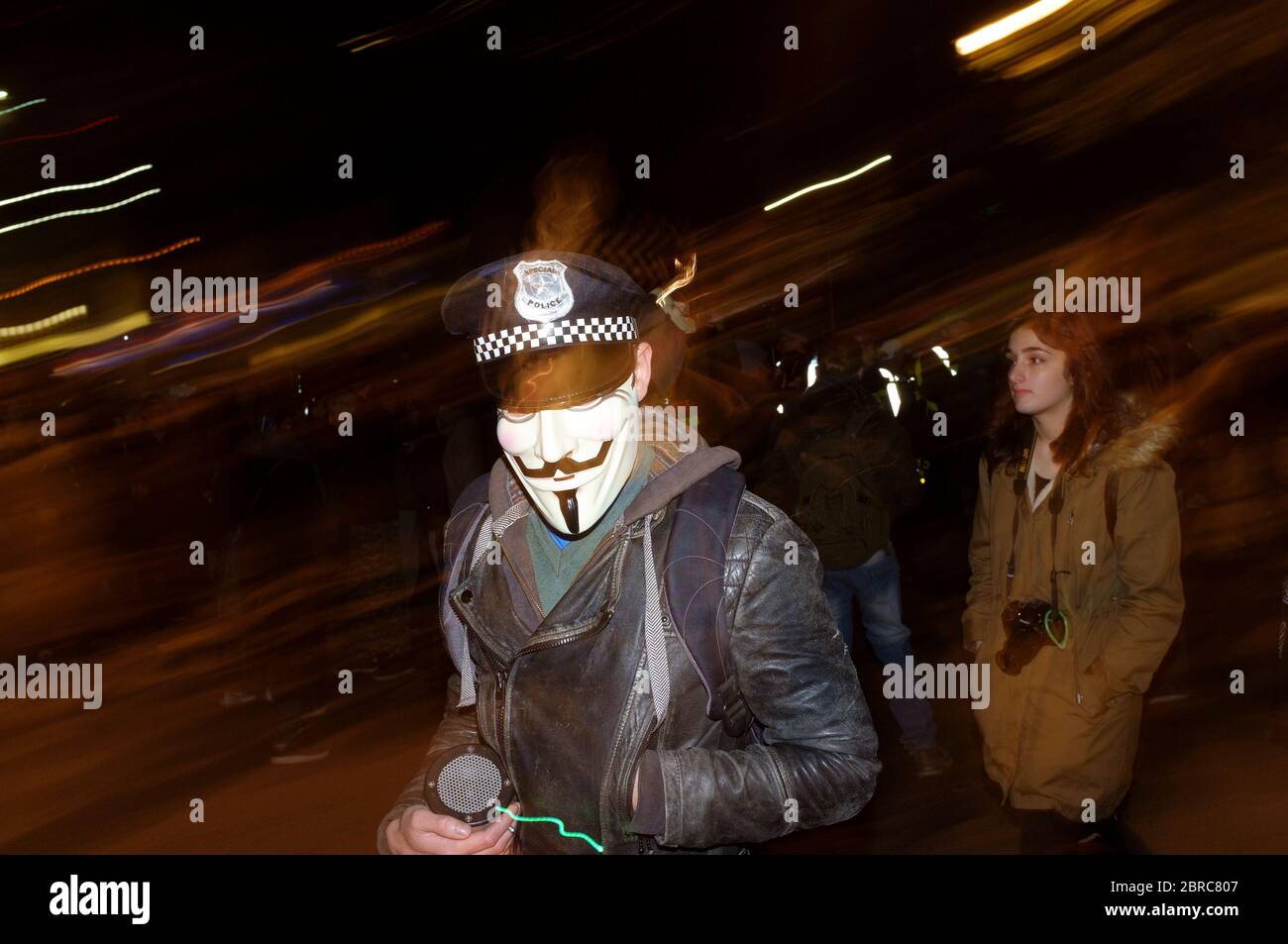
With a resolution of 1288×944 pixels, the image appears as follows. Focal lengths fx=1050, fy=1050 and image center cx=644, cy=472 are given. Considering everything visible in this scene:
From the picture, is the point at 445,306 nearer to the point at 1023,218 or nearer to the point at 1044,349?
the point at 1044,349

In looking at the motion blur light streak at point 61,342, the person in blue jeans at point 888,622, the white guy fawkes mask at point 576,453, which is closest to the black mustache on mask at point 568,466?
the white guy fawkes mask at point 576,453

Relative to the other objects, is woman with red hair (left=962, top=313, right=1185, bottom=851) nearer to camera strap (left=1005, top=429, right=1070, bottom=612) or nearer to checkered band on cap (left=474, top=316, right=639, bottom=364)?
camera strap (left=1005, top=429, right=1070, bottom=612)

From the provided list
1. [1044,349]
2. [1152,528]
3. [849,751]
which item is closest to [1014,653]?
[1152,528]

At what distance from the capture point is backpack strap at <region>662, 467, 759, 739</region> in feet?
5.90

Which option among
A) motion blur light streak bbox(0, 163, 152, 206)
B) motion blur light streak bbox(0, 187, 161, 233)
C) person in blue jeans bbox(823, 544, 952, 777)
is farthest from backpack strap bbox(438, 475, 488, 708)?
motion blur light streak bbox(0, 187, 161, 233)

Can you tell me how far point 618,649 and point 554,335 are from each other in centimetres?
56

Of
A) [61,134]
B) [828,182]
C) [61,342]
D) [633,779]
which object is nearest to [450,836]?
[633,779]

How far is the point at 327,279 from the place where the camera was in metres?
11.9

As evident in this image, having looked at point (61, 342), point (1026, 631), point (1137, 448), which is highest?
point (61, 342)

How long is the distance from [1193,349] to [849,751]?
6.51 meters

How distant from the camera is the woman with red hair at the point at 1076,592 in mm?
3078

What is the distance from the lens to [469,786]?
182 cm

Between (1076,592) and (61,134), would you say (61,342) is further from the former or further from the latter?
(1076,592)

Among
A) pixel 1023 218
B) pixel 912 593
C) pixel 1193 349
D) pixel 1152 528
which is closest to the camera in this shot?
pixel 1152 528
